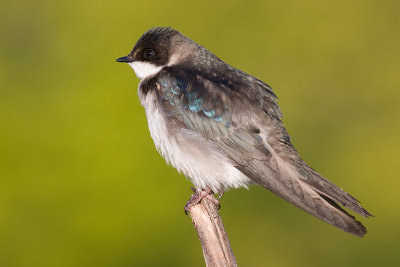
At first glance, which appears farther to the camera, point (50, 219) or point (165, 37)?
point (50, 219)

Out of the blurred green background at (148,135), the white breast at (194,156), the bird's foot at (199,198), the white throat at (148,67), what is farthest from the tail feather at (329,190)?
the blurred green background at (148,135)

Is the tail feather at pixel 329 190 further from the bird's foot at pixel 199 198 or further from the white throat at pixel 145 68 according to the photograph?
the white throat at pixel 145 68

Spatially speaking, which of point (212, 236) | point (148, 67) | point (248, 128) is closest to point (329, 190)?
point (248, 128)

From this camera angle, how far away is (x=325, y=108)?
1198 centimetres

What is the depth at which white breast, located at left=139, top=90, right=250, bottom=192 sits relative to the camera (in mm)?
7574

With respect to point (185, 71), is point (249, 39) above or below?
above

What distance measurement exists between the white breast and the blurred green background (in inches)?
90.8

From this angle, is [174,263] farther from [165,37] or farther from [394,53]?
[394,53]

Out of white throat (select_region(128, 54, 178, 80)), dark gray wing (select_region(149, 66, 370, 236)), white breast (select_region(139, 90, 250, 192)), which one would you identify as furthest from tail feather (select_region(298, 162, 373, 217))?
white throat (select_region(128, 54, 178, 80))

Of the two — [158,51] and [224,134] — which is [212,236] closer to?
[224,134]

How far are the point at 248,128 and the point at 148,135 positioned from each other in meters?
3.02

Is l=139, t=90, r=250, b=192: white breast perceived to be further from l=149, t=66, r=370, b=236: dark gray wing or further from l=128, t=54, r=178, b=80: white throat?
l=128, t=54, r=178, b=80: white throat

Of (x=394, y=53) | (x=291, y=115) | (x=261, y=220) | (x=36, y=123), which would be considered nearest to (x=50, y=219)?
(x=36, y=123)

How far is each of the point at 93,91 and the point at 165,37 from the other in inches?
101
